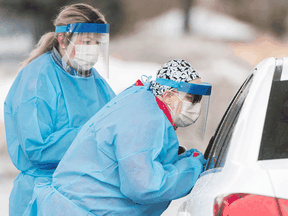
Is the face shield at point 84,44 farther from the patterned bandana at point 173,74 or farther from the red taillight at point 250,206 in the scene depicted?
the red taillight at point 250,206

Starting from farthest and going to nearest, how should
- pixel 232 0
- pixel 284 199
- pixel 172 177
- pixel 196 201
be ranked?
pixel 232 0, pixel 172 177, pixel 196 201, pixel 284 199

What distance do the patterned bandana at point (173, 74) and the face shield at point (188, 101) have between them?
30 mm

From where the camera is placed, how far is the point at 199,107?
1.87 meters

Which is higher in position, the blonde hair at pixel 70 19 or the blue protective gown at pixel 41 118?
the blonde hair at pixel 70 19

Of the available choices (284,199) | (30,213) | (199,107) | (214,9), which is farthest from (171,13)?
(284,199)

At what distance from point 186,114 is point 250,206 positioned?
2.92 ft

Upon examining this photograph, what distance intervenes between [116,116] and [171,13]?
290 centimetres

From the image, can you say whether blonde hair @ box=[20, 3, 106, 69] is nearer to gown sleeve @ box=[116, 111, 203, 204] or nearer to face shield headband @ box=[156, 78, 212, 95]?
face shield headband @ box=[156, 78, 212, 95]

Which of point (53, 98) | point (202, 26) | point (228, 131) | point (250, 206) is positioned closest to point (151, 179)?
point (228, 131)

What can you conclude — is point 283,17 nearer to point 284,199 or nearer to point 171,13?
point 171,13

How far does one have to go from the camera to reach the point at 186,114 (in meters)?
1.81

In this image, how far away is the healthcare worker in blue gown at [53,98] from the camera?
2.17m

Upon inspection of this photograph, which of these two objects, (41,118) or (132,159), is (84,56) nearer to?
(41,118)

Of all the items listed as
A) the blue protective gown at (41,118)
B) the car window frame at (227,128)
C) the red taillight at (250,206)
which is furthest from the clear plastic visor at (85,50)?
the red taillight at (250,206)
